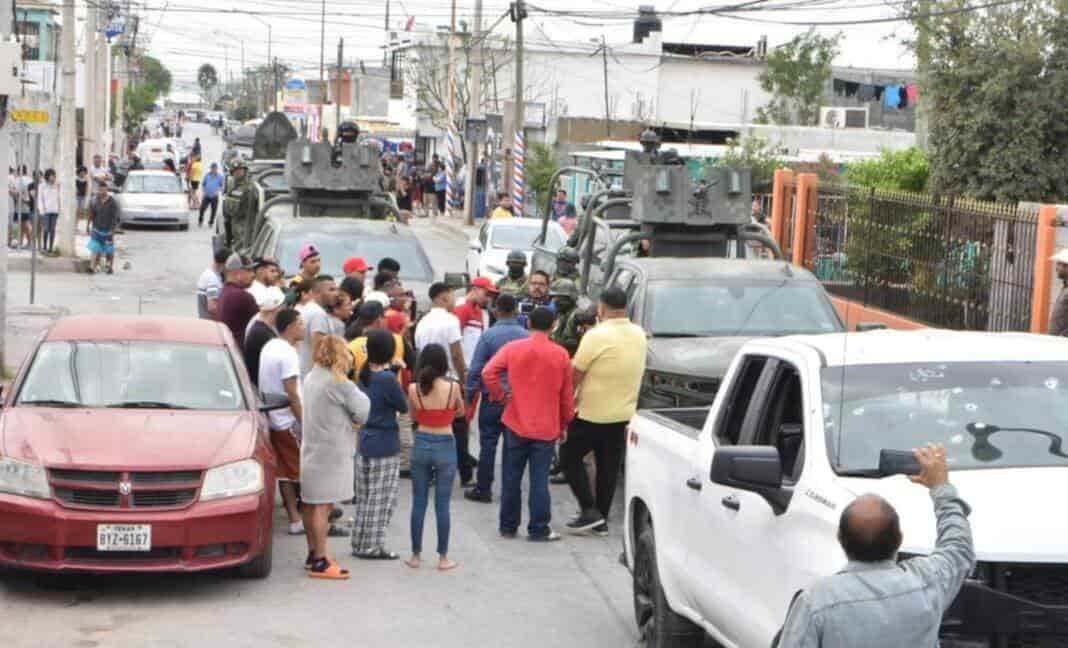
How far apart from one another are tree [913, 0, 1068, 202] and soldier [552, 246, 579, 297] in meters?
11.4

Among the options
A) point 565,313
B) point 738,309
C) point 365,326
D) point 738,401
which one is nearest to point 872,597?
point 738,401

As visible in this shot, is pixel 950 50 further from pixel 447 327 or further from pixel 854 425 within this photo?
pixel 854 425

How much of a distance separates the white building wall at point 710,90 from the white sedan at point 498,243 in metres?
47.6

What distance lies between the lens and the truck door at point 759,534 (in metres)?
6.68

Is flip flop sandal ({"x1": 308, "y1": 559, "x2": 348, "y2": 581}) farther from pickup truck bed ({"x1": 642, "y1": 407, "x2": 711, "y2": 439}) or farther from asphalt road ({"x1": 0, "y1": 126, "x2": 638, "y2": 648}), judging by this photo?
pickup truck bed ({"x1": 642, "y1": 407, "x2": 711, "y2": 439})

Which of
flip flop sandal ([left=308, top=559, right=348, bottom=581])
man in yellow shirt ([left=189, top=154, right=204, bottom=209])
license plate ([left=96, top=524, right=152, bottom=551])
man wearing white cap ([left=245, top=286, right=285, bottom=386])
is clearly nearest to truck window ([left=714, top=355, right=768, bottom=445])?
license plate ([left=96, top=524, right=152, bottom=551])

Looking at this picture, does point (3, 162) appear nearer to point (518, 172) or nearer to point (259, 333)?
point (259, 333)

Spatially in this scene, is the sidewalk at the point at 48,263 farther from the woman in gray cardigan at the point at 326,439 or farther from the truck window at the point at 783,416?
the truck window at the point at 783,416

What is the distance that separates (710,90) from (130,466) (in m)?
69.3

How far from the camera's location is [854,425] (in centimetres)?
686

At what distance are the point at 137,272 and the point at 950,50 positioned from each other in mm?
16183

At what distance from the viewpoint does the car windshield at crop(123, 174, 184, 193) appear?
150 ft

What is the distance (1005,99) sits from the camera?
27156mm

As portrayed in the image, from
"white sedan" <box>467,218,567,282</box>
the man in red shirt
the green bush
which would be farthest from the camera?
the green bush
